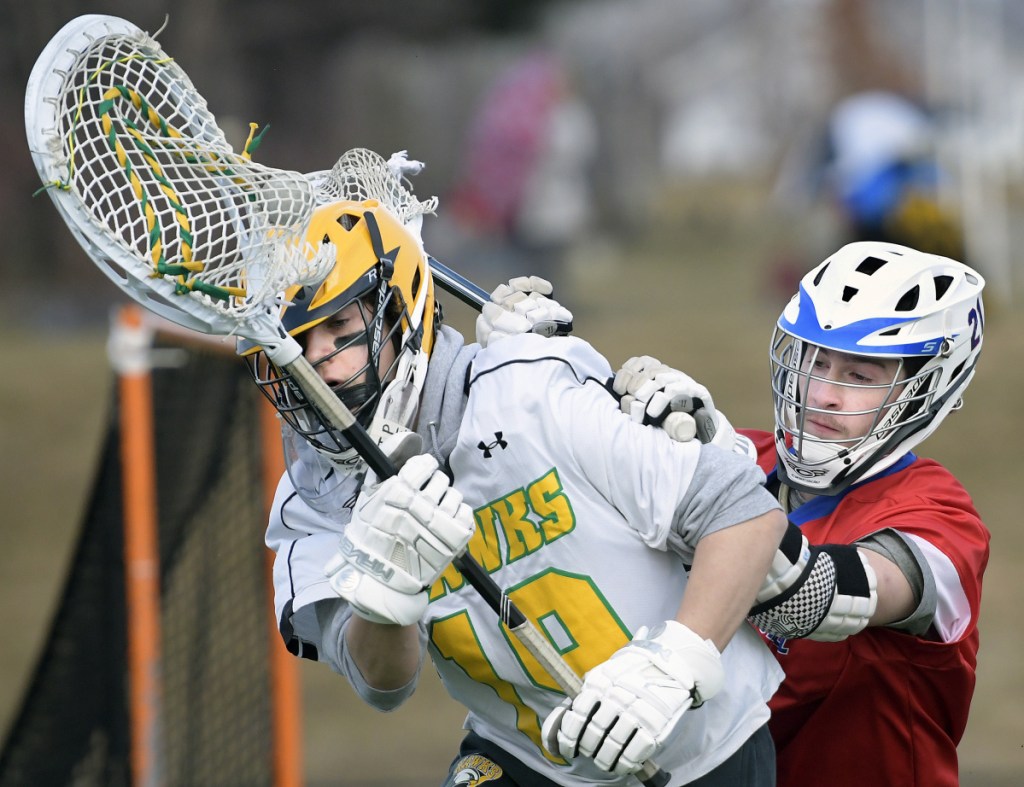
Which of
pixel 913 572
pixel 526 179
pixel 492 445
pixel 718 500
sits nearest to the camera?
pixel 718 500

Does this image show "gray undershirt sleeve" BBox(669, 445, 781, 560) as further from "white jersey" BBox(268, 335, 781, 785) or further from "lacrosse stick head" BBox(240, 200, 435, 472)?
"lacrosse stick head" BBox(240, 200, 435, 472)

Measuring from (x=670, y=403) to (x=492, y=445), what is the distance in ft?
1.15

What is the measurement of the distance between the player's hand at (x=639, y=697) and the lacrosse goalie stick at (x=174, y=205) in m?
0.15

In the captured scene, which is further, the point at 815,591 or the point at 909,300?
the point at 909,300

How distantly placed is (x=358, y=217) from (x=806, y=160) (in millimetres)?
16895

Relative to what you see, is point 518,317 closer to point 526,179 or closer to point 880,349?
point 880,349

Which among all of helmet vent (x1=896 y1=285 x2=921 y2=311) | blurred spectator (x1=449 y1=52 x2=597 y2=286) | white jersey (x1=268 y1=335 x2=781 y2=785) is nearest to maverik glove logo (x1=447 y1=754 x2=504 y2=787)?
white jersey (x1=268 y1=335 x2=781 y2=785)

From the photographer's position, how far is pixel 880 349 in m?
3.42

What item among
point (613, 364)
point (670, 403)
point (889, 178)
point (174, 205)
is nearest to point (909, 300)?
point (670, 403)

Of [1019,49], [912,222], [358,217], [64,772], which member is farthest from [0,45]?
[1019,49]

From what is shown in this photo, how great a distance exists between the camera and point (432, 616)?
3.21 meters

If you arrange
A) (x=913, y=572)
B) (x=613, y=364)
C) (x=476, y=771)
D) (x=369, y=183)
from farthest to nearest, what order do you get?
A: (x=613, y=364) < (x=369, y=183) < (x=476, y=771) < (x=913, y=572)

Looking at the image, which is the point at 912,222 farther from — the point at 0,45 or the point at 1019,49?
the point at 1019,49

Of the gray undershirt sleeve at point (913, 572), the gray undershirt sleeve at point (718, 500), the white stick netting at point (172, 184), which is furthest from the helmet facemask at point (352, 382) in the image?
the gray undershirt sleeve at point (913, 572)
